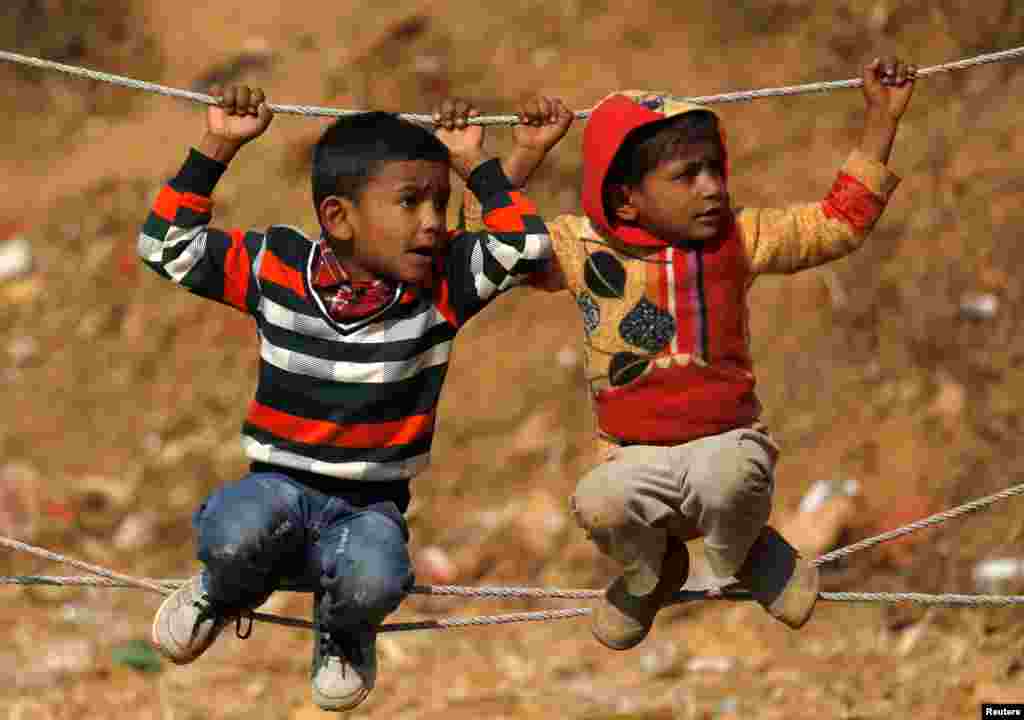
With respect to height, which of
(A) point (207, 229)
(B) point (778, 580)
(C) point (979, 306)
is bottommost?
(B) point (778, 580)

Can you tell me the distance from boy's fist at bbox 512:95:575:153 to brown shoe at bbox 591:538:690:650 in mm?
720

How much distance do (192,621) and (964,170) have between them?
3.75 meters

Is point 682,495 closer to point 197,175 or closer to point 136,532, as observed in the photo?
point 197,175

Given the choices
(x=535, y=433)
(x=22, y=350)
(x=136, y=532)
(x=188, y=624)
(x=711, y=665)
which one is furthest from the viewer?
(x=22, y=350)

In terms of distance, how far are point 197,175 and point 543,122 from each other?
1.92ft

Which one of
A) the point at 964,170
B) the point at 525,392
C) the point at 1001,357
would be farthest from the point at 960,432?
the point at 525,392

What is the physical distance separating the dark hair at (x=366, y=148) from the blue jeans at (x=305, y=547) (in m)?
0.49

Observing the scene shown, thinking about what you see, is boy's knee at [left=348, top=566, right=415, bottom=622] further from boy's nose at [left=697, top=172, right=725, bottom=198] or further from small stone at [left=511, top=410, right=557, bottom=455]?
small stone at [left=511, top=410, right=557, bottom=455]

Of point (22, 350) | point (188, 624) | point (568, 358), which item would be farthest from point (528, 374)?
point (188, 624)

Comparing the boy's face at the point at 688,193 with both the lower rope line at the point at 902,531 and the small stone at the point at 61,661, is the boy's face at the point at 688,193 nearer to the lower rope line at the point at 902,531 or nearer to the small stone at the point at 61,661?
the lower rope line at the point at 902,531

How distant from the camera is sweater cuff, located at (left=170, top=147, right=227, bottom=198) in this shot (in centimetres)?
337

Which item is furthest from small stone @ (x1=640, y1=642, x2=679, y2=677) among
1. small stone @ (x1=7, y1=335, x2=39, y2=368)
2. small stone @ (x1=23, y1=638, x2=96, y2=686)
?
small stone @ (x1=7, y1=335, x2=39, y2=368)

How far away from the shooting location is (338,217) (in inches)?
131

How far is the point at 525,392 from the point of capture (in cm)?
691
